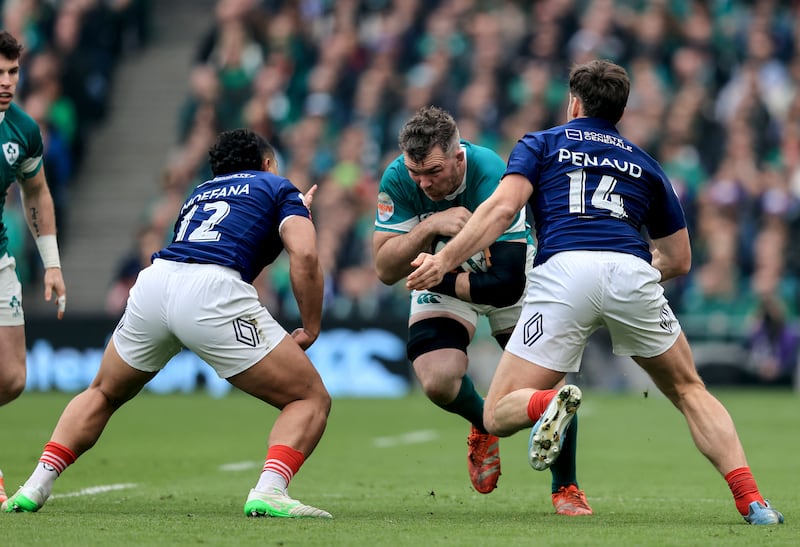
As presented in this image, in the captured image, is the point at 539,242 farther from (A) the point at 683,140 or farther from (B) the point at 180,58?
(B) the point at 180,58

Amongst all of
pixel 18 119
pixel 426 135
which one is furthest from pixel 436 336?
pixel 18 119

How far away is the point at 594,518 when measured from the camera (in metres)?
7.69

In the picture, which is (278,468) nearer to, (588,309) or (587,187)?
(588,309)

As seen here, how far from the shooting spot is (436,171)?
315 inches

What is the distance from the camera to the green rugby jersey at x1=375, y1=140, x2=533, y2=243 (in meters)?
8.45

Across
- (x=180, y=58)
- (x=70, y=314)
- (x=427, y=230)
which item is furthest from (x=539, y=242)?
(x=180, y=58)

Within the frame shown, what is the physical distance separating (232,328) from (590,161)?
82.4 inches

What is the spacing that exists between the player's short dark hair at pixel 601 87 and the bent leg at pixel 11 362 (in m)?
3.70

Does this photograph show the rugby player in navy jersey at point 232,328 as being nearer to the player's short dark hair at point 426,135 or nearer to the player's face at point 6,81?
the player's short dark hair at point 426,135

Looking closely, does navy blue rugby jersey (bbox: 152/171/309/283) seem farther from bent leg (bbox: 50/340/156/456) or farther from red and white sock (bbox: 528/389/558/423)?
red and white sock (bbox: 528/389/558/423)

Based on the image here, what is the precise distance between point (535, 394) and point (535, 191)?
1.15 meters

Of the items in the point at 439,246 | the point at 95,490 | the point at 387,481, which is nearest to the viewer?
the point at 439,246

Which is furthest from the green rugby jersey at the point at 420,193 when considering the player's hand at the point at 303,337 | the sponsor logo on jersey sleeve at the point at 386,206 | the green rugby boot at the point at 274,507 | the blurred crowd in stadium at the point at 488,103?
the blurred crowd in stadium at the point at 488,103

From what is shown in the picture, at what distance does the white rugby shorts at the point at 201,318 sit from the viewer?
7398mm
